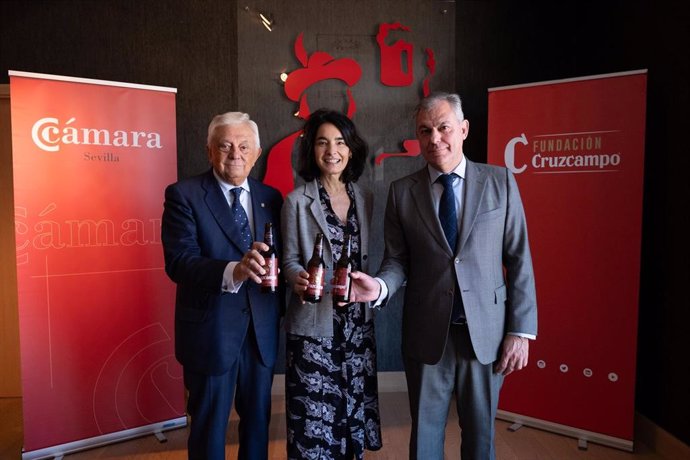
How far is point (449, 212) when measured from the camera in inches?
80.1

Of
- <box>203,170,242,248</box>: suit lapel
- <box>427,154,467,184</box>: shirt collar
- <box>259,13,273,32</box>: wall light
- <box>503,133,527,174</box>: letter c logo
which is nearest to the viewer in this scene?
<box>427,154,467,184</box>: shirt collar

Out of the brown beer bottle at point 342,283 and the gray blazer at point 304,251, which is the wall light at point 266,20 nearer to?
the gray blazer at point 304,251

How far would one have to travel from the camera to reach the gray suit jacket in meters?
1.98

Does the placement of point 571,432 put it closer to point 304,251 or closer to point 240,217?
point 304,251

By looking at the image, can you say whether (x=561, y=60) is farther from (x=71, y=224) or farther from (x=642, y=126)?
(x=71, y=224)

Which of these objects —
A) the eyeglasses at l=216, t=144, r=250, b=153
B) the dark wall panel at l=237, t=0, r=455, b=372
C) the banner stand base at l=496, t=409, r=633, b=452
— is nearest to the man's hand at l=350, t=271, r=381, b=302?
the eyeglasses at l=216, t=144, r=250, b=153

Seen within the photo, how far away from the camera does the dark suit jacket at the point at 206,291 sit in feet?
7.11

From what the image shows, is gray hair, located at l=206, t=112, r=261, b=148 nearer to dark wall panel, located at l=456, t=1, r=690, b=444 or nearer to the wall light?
the wall light

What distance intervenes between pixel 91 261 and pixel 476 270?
2345 millimetres

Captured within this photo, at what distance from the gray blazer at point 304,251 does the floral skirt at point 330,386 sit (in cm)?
7

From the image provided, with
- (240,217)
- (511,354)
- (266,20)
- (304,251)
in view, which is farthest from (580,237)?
(266,20)

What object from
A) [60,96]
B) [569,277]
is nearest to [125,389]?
[60,96]

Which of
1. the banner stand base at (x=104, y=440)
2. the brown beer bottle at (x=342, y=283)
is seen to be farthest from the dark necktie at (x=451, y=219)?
the banner stand base at (x=104, y=440)

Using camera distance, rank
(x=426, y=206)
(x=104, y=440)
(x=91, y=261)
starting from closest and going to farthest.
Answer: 1. (x=426, y=206)
2. (x=91, y=261)
3. (x=104, y=440)
